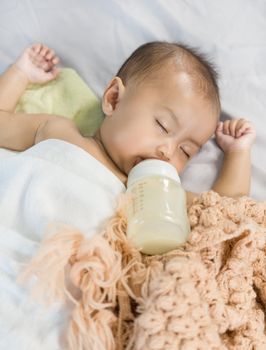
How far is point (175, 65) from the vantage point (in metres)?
1.10

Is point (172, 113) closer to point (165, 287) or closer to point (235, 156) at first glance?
point (235, 156)

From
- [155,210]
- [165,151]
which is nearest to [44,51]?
[165,151]

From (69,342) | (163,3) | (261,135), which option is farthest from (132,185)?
(163,3)

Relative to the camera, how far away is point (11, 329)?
2.49ft

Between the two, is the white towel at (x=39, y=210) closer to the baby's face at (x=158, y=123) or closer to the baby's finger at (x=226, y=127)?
the baby's face at (x=158, y=123)

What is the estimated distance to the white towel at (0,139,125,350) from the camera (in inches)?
30.1

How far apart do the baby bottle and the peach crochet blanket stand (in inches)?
0.8

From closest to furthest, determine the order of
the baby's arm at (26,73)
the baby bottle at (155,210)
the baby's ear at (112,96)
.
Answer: the baby bottle at (155,210)
the baby's ear at (112,96)
the baby's arm at (26,73)

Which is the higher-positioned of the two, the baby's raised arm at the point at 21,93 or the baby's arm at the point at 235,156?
the baby's raised arm at the point at 21,93

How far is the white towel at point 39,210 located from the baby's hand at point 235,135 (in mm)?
365

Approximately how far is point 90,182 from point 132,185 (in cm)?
8

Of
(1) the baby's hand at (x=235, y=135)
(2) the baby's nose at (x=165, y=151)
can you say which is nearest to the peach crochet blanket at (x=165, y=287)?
(2) the baby's nose at (x=165, y=151)

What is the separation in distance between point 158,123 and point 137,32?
39 centimetres

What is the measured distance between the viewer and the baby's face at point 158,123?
1029 millimetres
